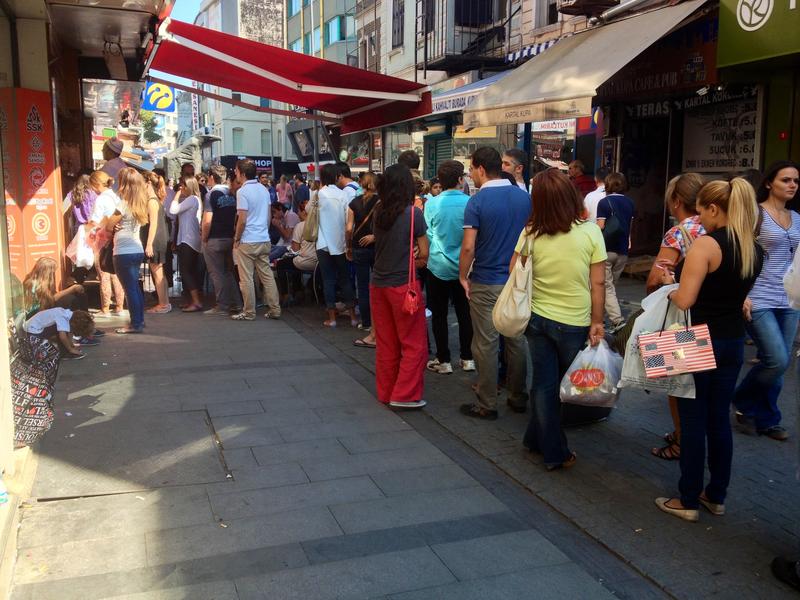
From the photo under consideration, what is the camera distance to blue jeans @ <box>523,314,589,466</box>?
4285mm

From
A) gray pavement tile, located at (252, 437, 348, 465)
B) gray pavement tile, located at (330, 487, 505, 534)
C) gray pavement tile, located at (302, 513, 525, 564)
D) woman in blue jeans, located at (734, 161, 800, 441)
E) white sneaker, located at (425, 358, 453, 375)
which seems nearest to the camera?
gray pavement tile, located at (302, 513, 525, 564)

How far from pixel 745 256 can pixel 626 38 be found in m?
6.96

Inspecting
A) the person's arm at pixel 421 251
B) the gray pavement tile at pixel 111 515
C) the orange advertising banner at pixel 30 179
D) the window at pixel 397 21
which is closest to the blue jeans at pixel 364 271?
the person's arm at pixel 421 251

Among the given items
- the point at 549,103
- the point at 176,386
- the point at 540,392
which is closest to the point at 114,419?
the point at 176,386

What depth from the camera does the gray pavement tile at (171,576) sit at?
3.11 metres

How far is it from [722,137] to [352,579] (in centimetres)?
926

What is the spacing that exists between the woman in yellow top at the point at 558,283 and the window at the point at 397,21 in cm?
2043

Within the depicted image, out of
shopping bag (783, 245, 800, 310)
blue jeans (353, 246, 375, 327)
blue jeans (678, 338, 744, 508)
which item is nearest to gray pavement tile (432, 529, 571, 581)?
blue jeans (678, 338, 744, 508)

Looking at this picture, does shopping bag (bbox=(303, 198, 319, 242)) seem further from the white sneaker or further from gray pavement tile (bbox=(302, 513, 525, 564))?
gray pavement tile (bbox=(302, 513, 525, 564))

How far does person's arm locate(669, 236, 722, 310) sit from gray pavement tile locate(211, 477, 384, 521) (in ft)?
6.29

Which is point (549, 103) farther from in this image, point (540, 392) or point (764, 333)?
point (540, 392)

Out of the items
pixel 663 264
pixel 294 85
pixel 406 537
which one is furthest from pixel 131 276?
pixel 663 264

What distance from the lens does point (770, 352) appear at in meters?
4.78

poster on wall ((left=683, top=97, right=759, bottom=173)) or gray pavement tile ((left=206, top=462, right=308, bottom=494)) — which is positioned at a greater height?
poster on wall ((left=683, top=97, right=759, bottom=173))
